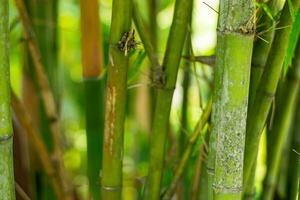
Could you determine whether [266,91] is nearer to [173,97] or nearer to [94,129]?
[173,97]

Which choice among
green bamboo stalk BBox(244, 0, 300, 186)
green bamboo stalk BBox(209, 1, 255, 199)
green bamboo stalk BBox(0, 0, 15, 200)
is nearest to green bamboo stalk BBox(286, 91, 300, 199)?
green bamboo stalk BBox(244, 0, 300, 186)

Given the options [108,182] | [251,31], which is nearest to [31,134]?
[108,182]

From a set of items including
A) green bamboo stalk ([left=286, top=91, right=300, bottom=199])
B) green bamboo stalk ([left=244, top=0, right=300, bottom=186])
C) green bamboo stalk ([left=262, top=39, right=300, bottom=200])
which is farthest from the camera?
green bamboo stalk ([left=286, top=91, right=300, bottom=199])

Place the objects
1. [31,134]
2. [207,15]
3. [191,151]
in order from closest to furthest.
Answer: [191,151], [31,134], [207,15]

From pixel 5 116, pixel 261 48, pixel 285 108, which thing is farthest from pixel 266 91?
pixel 5 116

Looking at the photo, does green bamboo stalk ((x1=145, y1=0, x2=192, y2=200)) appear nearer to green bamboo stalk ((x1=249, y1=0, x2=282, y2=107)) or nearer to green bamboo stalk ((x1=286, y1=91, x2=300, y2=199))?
green bamboo stalk ((x1=249, y1=0, x2=282, y2=107))

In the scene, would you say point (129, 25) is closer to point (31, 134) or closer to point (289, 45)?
point (289, 45)
